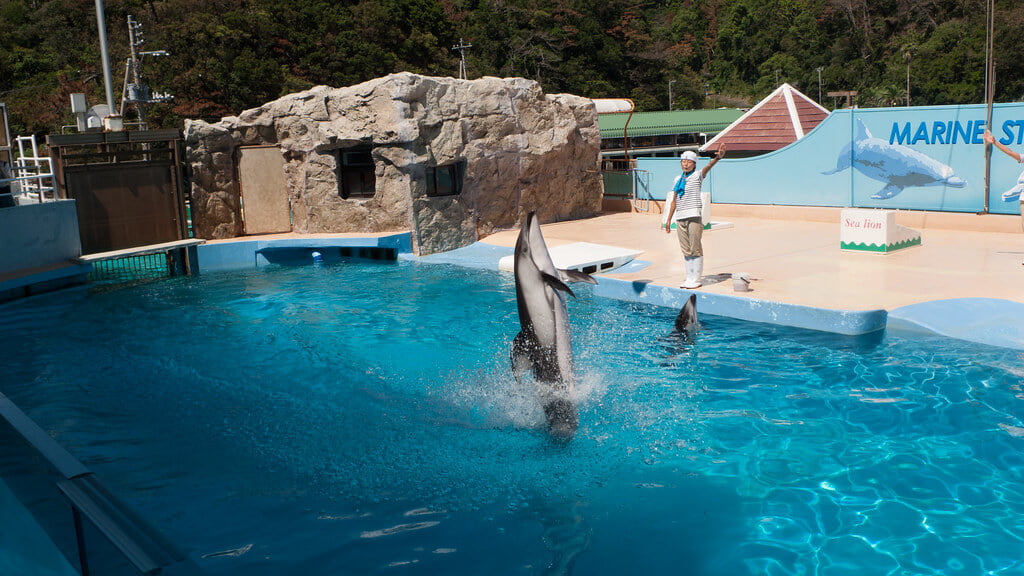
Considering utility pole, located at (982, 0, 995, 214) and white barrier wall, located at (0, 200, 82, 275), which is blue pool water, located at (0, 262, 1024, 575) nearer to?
white barrier wall, located at (0, 200, 82, 275)

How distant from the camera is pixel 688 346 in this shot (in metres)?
7.95

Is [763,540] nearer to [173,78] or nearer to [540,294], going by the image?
[540,294]

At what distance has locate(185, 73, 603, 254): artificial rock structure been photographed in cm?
1384

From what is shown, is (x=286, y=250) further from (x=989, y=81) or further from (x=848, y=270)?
(x=989, y=81)

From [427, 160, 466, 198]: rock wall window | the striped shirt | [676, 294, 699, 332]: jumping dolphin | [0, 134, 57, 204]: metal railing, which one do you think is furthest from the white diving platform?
[0, 134, 57, 204]: metal railing

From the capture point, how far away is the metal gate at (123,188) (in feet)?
42.7

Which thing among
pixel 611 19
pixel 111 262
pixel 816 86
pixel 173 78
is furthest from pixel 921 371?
pixel 816 86

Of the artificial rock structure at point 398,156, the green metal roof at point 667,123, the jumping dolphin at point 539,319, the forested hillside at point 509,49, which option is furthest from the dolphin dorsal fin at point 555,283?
the forested hillside at point 509,49

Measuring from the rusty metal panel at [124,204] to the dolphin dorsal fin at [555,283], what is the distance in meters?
10.4

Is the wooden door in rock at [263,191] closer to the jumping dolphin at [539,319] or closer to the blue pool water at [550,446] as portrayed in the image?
the blue pool water at [550,446]

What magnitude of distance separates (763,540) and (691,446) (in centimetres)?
123

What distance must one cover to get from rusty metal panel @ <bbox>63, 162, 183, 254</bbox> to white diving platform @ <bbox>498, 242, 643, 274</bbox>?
255 inches

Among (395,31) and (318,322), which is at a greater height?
(395,31)

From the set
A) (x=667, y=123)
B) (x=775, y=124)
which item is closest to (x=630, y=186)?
(x=775, y=124)
